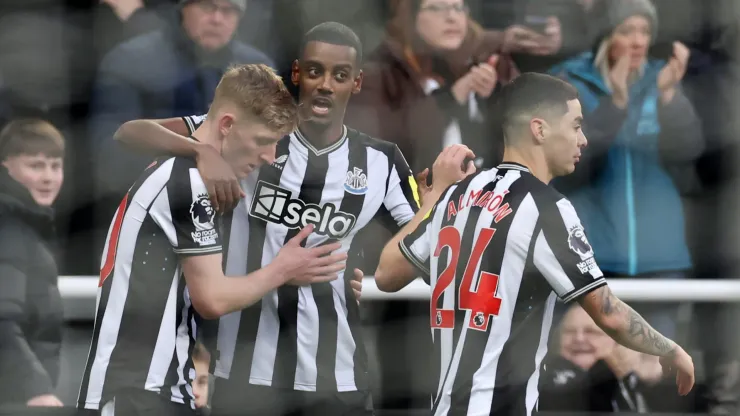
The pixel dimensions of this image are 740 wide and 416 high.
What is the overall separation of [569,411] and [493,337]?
0.55 metres

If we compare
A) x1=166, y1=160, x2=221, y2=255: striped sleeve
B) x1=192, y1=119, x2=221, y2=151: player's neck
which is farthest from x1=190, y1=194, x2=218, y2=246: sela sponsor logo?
x1=192, y1=119, x2=221, y2=151: player's neck

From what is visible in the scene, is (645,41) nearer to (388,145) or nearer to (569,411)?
(388,145)

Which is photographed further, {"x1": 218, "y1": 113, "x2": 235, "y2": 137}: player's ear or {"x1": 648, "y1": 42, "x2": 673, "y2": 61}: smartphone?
{"x1": 648, "y1": 42, "x2": 673, "y2": 61}: smartphone

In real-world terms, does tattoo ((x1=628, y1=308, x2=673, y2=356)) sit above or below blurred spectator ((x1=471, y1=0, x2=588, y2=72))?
below

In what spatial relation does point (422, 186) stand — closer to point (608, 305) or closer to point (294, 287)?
point (294, 287)


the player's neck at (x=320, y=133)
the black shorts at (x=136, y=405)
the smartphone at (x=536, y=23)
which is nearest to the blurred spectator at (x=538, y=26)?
the smartphone at (x=536, y=23)

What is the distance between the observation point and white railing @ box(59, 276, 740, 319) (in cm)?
218

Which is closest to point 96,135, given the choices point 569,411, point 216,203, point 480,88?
point 216,203

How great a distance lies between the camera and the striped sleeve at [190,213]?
5.84 ft

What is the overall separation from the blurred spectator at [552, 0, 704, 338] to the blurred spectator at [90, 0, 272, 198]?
2.21ft

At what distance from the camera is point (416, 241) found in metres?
1.97

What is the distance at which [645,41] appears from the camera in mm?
2266

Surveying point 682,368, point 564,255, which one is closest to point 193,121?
point 564,255

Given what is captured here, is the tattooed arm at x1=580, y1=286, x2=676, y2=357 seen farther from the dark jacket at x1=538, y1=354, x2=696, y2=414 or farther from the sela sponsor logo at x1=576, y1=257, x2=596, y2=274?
the dark jacket at x1=538, y1=354, x2=696, y2=414
